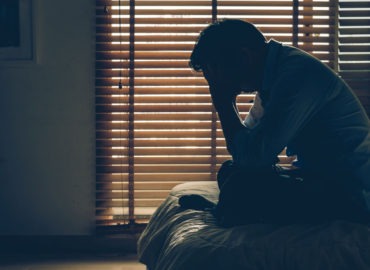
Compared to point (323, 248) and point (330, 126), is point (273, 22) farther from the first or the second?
point (323, 248)

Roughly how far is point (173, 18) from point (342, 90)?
1613 millimetres

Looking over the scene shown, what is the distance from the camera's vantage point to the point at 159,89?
3307 millimetres

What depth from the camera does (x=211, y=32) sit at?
1.91 m

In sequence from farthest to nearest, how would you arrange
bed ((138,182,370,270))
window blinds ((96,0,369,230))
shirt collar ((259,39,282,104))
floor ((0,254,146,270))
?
window blinds ((96,0,369,230)), floor ((0,254,146,270)), shirt collar ((259,39,282,104)), bed ((138,182,370,270))

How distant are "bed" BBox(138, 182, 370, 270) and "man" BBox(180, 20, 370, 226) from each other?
→ 7 centimetres

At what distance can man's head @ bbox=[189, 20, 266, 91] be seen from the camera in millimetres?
1905

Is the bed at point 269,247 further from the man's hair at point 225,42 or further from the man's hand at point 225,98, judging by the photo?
the man's hair at point 225,42

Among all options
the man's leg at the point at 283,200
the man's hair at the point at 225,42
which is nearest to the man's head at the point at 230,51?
the man's hair at the point at 225,42

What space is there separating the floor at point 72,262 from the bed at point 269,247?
4.44 feet

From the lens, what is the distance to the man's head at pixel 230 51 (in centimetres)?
191

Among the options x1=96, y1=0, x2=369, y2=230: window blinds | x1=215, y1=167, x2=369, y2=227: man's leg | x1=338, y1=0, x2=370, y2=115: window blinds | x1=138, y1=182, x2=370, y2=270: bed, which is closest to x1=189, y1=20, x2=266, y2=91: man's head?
x1=215, y1=167, x2=369, y2=227: man's leg

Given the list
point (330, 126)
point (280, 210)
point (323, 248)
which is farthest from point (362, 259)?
point (330, 126)

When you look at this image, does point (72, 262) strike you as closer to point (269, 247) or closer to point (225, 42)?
point (225, 42)

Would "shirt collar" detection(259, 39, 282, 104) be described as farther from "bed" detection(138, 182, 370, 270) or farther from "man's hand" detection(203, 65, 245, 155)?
"bed" detection(138, 182, 370, 270)
